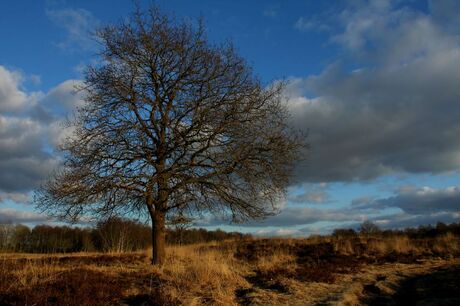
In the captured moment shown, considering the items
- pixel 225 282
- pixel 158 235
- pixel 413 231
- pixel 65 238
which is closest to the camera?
pixel 225 282

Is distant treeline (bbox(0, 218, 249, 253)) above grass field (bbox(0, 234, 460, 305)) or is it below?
above

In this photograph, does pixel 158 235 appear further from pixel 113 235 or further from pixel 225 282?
pixel 113 235

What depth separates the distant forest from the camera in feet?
74.1

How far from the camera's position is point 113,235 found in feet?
95.5

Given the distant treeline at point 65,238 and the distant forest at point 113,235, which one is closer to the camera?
the distant forest at point 113,235

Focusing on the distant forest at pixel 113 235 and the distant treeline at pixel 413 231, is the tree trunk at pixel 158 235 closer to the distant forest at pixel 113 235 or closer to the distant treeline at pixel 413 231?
the distant forest at pixel 113 235

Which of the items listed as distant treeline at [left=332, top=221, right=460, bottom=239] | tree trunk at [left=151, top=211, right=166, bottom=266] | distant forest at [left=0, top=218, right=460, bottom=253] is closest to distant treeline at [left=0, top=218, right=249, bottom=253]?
distant forest at [left=0, top=218, right=460, bottom=253]

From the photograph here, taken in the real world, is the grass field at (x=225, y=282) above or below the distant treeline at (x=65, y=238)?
below

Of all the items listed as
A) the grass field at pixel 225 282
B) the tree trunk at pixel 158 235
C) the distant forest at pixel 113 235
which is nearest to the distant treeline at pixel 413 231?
the distant forest at pixel 113 235

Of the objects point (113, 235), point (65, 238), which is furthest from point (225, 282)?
point (65, 238)

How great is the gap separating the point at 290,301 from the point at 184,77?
9.00m

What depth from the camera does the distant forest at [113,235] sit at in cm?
2259

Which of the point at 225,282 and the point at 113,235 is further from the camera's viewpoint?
the point at 113,235

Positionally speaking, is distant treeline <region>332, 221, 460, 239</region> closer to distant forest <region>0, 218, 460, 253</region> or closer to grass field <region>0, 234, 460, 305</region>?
distant forest <region>0, 218, 460, 253</region>
